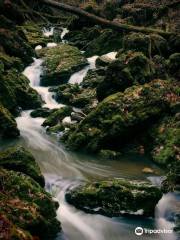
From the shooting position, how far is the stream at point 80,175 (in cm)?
1049

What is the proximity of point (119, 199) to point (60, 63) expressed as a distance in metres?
14.9

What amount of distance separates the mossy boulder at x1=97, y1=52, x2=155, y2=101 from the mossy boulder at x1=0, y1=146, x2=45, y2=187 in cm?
800

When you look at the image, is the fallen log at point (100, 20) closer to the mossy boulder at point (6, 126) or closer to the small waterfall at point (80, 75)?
the small waterfall at point (80, 75)

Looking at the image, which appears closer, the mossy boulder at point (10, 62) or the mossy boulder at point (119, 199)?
the mossy boulder at point (119, 199)

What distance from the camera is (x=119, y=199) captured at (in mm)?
11094

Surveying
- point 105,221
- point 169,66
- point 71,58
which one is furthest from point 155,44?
point 105,221

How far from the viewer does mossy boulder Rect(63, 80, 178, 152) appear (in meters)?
16.3

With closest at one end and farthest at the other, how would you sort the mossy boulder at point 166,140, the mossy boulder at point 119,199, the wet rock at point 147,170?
the mossy boulder at point 119,199 → the wet rock at point 147,170 → the mossy boulder at point 166,140

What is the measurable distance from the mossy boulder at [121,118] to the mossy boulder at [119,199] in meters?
4.72

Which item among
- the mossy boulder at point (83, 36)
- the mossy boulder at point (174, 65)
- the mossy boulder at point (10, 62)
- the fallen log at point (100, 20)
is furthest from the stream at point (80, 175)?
the mossy boulder at point (83, 36)

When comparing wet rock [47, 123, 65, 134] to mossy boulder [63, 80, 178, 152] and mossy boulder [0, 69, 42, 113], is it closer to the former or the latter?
mossy boulder [63, 80, 178, 152]

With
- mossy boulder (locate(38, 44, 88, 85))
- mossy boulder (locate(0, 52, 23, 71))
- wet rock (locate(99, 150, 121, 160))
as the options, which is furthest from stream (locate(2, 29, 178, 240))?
mossy boulder (locate(0, 52, 23, 71))

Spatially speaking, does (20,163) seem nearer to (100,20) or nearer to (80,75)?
(80,75)

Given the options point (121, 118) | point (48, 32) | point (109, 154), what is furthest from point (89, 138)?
point (48, 32)
